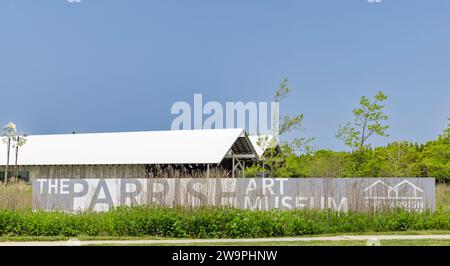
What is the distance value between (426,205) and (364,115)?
11.7 meters

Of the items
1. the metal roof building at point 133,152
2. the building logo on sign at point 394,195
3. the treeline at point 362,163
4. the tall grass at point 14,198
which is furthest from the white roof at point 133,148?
the building logo on sign at point 394,195

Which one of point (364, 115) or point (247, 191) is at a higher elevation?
point (364, 115)

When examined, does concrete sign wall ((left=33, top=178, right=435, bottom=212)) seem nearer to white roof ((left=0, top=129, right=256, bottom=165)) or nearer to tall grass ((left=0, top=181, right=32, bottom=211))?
tall grass ((left=0, top=181, right=32, bottom=211))

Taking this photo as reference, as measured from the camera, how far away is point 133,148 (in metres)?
35.0

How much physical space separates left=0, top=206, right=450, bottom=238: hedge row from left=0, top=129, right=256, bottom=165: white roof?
51.6 ft

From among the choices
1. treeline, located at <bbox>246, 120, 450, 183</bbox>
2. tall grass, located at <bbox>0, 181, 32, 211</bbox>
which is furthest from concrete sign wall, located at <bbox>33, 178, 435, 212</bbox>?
treeline, located at <bbox>246, 120, 450, 183</bbox>

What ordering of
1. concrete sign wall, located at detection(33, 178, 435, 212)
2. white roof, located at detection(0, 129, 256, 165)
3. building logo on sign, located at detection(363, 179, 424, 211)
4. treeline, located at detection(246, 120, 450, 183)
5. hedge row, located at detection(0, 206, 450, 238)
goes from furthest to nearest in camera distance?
white roof, located at detection(0, 129, 256, 165)
treeline, located at detection(246, 120, 450, 183)
building logo on sign, located at detection(363, 179, 424, 211)
concrete sign wall, located at detection(33, 178, 435, 212)
hedge row, located at detection(0, 206, 450, 238)

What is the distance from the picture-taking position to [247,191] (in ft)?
55.9

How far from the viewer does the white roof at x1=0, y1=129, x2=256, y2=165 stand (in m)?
32.6

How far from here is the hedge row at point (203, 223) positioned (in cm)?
1477

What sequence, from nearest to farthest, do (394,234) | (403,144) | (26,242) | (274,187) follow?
(26,242) → (394,234) → (274,187) → (403,144)

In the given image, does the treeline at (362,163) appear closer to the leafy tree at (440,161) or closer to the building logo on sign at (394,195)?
the leafy tree at (440,161)
